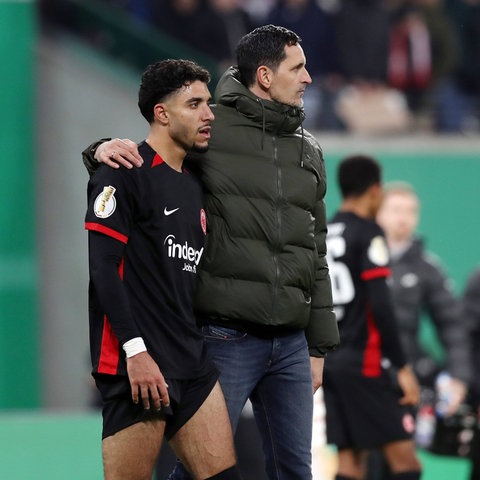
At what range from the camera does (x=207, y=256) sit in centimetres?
495

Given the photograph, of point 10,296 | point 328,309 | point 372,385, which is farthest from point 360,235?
point 10,296

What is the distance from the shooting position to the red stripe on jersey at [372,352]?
6.94 m

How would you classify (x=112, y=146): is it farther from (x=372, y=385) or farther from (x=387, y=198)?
(x=387, y=198)

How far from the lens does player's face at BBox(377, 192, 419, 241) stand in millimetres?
8992

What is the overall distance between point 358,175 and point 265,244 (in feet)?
6.85

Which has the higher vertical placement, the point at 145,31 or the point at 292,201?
the point at 145,31

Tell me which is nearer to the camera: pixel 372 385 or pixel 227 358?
pixel 227 358

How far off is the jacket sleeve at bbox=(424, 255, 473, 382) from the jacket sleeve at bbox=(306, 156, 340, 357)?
10.5ft

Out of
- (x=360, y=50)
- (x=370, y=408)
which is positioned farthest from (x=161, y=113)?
(x=360, y=50)

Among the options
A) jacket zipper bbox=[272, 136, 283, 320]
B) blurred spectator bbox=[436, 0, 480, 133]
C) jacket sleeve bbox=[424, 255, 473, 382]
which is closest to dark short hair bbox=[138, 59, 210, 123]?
jacket zipper bbox=[272, 136, 283, 320]

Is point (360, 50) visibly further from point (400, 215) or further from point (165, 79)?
point (165, 79)

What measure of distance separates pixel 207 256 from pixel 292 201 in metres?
0.37

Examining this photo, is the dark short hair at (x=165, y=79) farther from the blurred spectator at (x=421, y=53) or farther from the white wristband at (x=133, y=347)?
the blurred spectator at (x=421, y=53)

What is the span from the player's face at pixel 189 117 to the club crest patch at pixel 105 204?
0.36 m
